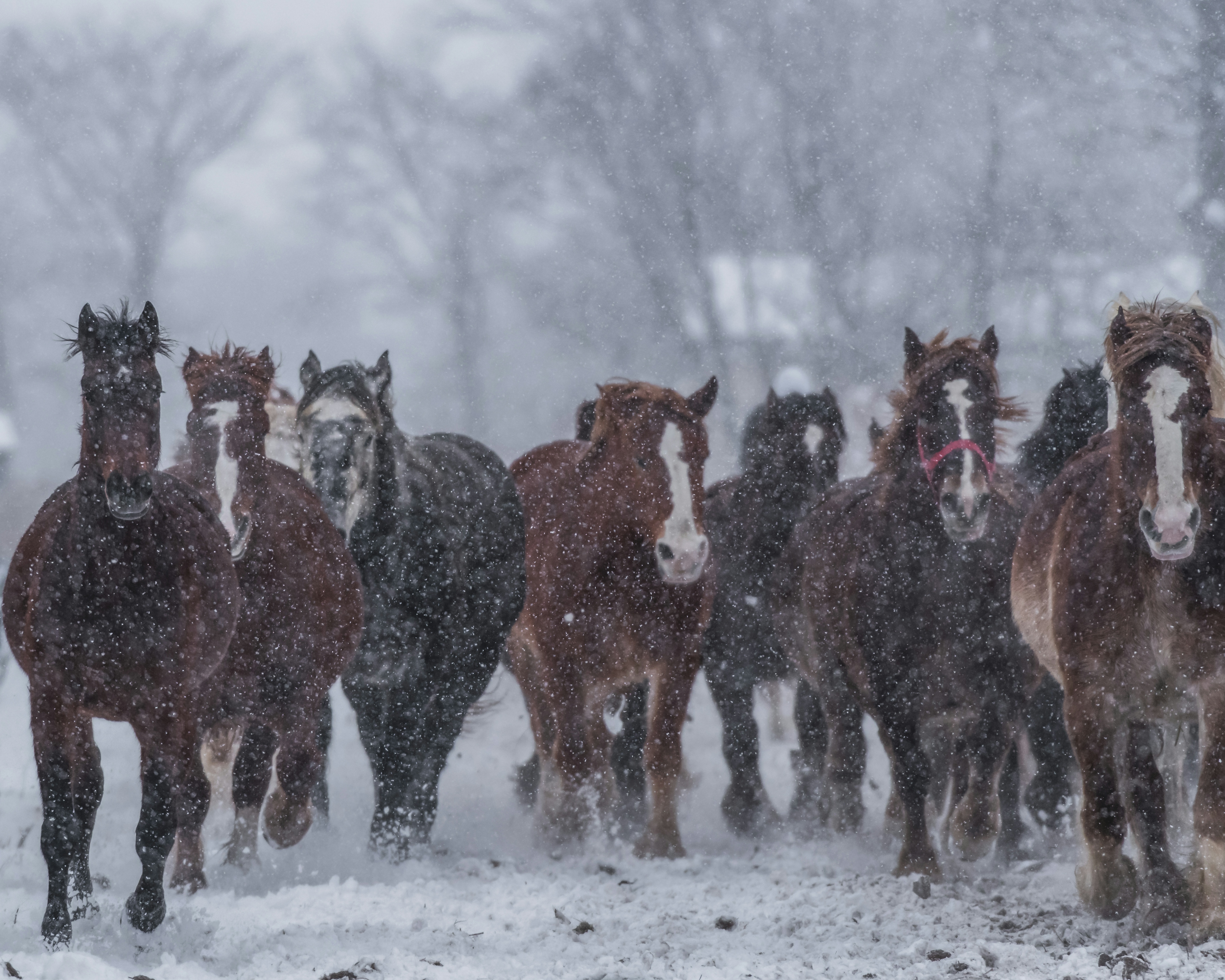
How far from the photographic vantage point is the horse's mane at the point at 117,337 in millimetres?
4277

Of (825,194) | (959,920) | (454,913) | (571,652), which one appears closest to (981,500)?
(959,920)

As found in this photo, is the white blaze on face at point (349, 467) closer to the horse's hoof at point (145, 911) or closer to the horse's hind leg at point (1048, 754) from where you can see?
the horse's hoof at point (145, 911)

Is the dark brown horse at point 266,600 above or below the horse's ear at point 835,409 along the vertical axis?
below

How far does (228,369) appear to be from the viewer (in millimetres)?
5668

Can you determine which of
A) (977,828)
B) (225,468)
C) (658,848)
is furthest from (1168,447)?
(225,468)

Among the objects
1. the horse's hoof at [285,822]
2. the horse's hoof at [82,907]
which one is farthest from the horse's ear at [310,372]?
the horse's hoof at [82,907]

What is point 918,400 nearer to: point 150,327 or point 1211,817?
point 1211,817

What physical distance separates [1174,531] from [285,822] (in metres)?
4.11

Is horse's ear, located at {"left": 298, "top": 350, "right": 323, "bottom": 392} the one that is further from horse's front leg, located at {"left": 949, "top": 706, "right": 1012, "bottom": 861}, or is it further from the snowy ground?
horse's front leg, located at {"left": 949, "top": 706, "right": 1012, "bottom": 861}

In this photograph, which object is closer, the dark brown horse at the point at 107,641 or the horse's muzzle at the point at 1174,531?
the horse's muzzle at the point at 1174,531

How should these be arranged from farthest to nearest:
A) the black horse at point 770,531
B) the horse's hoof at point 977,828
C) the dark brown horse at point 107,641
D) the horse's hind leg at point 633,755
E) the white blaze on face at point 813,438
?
the white blaze on face at point 813,438 < the black horse at point 770,531 < the horse's hind leg at point 633,755 < the horse's hoof at point 977,828 < the dark brown horse at point 107,641

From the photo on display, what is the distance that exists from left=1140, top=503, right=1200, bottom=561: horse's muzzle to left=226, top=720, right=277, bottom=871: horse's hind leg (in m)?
3.88

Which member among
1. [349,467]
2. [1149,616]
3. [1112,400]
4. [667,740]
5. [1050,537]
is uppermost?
[1112,400]

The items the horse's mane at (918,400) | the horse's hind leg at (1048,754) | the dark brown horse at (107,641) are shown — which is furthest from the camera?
the horse's hind leg at (1048,754)
